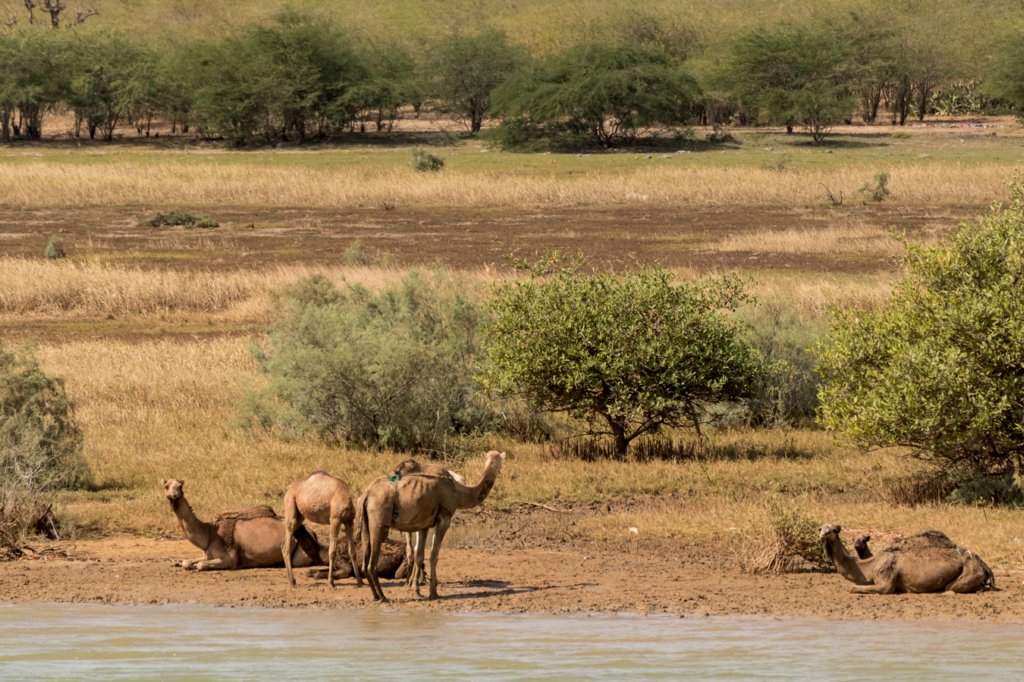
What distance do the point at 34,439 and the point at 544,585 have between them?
6202mm

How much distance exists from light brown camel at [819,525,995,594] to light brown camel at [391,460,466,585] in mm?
2952

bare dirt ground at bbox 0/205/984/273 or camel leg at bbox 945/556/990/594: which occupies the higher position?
bare dirt ground at bbox 0/205/984/273

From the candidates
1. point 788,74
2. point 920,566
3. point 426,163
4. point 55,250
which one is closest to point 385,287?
point 920,566

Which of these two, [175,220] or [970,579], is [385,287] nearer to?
[970,579]

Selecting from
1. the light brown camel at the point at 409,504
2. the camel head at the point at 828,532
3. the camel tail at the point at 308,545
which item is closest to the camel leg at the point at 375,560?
the light brown camel at the point at 409,504

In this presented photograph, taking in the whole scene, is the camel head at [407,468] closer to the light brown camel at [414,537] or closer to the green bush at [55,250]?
the light brown camel at [414,537]

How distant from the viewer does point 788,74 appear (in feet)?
292

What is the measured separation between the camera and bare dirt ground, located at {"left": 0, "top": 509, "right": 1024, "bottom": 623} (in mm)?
11203

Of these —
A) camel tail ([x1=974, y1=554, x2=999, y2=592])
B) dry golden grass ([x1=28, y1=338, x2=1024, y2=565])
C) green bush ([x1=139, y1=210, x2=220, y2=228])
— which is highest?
green bush ([x1=139, y1=210, x2=220, y2=228])

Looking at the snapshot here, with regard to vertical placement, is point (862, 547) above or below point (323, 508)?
below

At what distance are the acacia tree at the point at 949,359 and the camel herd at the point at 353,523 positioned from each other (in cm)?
480

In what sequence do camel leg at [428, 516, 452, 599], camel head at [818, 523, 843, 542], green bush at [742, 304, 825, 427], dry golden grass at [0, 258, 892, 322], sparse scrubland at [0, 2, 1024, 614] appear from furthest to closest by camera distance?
dry golden grass at [0, 258, 892, 322] → green bush at [742, 304, 825, 427] → sparse scrubland at [0, 2, 1024, 614] → camel head at [818, 523, 843, 542] → camel leg at [428, 516, 452, 599]

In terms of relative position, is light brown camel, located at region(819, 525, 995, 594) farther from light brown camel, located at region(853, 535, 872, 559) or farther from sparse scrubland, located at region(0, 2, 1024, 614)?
sparse scrubland, located at region(0, 2, 1024, 614)

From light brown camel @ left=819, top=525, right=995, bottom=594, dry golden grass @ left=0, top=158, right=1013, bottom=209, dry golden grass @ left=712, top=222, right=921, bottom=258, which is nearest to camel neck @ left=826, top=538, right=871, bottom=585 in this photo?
light brown camel @ left=819, top=525, right=995, bottom=594
